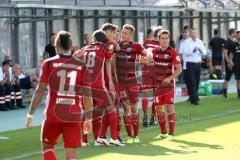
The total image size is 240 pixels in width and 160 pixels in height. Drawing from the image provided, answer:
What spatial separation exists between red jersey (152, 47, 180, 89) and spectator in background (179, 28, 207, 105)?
7.96 m

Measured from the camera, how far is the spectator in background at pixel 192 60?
2364 cm

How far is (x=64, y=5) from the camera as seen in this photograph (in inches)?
1019

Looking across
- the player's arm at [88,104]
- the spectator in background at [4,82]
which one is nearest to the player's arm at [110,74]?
the player's arm at [88,104]

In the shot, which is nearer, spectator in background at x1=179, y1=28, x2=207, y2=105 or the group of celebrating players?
the group of celebrating players

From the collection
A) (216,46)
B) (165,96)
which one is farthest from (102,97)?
(216,46)

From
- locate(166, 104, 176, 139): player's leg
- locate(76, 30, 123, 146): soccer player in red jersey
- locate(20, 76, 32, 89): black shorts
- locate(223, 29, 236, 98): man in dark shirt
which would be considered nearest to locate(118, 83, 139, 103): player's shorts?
locate(76, 30, 123, 146): soccer player in red jersey

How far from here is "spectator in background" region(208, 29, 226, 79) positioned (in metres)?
32.6

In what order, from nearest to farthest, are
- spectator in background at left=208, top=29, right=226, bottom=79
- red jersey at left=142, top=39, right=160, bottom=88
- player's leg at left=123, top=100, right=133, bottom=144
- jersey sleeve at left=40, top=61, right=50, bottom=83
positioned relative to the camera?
Result: jersey sleeve at left=40, top=61, right=50, bottom=83 → player's leg at left=123, top=100, right=133, bottom=144 → red jersey at left=142, top=39, right=160, bottom=88 → spectator in background at left=208, top=29, right=226, bottom=79

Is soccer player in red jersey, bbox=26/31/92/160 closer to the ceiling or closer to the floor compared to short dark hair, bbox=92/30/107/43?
closer to the floor

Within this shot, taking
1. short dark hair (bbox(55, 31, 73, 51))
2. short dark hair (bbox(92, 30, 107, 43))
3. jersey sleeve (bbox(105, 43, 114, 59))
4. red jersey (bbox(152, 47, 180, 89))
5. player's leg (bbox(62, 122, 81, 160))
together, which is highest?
short dark hair (bbox(92, 30, 107, 43))

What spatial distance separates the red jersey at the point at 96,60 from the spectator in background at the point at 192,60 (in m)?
9.93

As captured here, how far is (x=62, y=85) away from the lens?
9758mm

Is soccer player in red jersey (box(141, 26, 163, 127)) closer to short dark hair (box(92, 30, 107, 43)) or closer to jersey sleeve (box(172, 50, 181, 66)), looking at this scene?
jersey sleeve (box(172, 50, 181, 66))

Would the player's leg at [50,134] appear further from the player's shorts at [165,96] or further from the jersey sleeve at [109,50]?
the player's shorts at [165,96]
